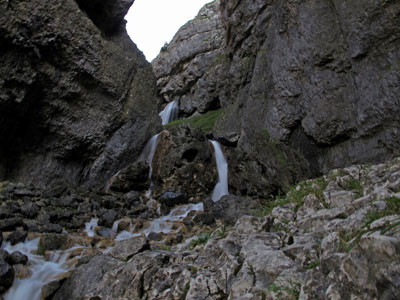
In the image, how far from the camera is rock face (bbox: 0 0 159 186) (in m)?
17.0

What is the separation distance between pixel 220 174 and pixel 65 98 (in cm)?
1121

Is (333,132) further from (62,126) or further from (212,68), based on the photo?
(212,68)

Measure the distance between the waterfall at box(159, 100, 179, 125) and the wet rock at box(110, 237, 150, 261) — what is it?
33913 millimetres

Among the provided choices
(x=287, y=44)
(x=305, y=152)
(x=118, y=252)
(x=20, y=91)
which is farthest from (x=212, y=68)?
(x=118, y=252)

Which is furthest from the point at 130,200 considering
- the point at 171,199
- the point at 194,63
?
the point at 194,63

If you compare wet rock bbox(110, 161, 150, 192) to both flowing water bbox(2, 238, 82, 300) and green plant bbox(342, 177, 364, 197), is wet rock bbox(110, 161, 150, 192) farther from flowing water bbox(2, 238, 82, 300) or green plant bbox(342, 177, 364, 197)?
green plant bbox(342, 177, 364, 197)

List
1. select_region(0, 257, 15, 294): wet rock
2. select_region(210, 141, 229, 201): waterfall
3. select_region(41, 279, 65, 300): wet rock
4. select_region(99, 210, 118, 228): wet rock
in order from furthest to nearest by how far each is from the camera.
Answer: select_region(210, 141, 229, 201): waterfall < select_region(99, 210, 118, 228): wet rock < select_region(0, 257, 15, 294): wet rock < select_region(41, 279, 65, 300): wet rock

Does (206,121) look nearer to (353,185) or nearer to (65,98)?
(65,98)

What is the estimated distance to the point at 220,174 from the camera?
65.4 ft

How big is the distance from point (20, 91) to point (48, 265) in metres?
12.3

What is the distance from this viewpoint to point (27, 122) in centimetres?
1845

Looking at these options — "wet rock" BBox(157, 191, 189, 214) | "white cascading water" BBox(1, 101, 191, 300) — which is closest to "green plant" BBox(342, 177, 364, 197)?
"white cascading water" BBox(1, 101, 191, 300)

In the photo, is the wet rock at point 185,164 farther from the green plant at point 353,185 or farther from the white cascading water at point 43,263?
the green plant at point 353,185

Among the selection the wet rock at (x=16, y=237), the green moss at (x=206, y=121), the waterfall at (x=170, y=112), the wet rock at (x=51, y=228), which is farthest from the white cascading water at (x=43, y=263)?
the waterfall at (x=170, y=112)
